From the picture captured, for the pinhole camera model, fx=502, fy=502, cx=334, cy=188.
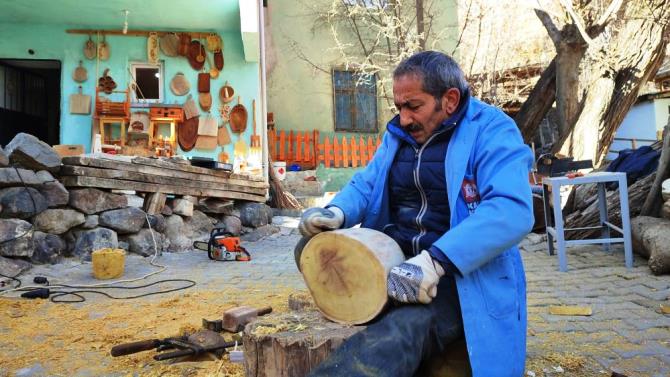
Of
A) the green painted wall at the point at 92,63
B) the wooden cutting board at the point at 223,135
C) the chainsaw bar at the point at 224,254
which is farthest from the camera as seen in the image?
the wooden cutting board at the point at 223,135

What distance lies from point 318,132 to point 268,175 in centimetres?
379

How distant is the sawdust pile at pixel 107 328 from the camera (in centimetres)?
260

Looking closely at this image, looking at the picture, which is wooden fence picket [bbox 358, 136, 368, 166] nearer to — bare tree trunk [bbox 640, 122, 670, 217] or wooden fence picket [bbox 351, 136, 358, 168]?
wooden fence picket [bbox 351, 136, 358, 168]

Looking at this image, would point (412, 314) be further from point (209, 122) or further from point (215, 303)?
point (209, 122)

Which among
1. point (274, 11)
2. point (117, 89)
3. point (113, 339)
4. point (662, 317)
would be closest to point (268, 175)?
point (117, 89)

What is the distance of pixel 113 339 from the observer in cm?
309

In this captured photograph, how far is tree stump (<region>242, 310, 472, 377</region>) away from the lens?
5.77 feet

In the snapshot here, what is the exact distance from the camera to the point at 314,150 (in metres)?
13.2

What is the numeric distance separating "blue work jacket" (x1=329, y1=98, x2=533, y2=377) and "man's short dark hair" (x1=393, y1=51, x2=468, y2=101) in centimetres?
13

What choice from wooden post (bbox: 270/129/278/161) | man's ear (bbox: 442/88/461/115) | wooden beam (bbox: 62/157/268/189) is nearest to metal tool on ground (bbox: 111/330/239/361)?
man's ear (bbox: 442/88/461/115)

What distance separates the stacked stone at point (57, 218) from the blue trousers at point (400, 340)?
14.9ft

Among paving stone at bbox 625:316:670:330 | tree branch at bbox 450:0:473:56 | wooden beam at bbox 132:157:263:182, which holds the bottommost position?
paving stone at bbox 625:316:670:330

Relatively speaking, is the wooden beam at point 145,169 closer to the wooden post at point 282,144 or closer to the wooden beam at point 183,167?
the wooden beam at point 183,167

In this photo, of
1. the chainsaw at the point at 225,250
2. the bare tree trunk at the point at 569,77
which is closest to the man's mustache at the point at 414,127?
the chainsaw at the point at 225,250
